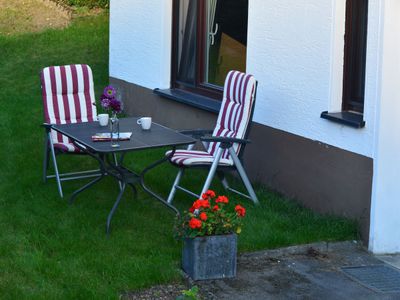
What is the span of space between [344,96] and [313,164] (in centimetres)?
63

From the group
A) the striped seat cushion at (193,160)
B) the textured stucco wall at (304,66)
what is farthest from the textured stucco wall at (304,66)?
the striped seat cushion at (193,160)

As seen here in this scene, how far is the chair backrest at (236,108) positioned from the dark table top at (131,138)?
0.54 metres

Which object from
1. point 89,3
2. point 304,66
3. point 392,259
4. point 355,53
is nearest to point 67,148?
point 304,66

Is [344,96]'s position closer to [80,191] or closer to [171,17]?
[80,191]

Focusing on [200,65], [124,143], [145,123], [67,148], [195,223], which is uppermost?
[200,65]

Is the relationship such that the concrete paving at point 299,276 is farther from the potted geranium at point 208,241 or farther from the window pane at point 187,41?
the window pane at point 187,41

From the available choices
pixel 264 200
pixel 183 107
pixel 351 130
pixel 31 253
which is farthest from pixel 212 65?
pixel 31 253

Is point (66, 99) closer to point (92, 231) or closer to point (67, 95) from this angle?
point (67, 95)

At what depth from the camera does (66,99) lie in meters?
8.52

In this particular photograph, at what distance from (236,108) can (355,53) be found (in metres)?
1.22

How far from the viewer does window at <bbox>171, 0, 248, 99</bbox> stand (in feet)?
29.6

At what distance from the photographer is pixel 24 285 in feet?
18.9

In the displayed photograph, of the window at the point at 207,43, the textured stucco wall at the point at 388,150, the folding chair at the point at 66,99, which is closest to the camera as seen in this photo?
the textured stucco wall at the point at 388,150

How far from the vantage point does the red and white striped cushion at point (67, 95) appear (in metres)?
8.41
